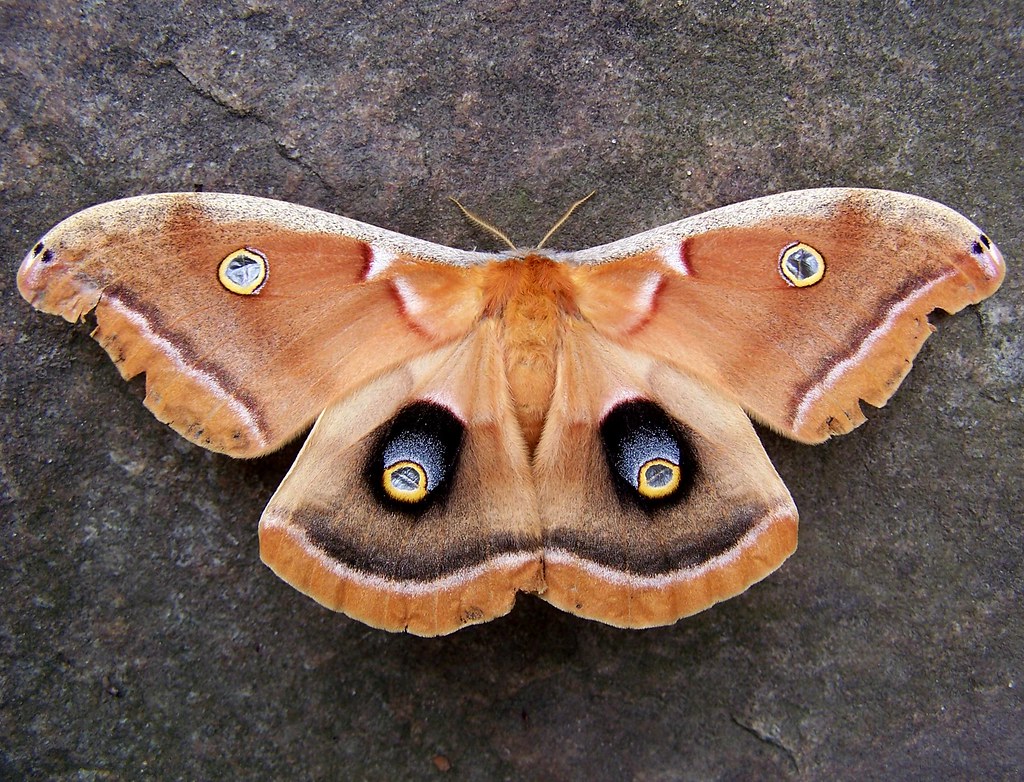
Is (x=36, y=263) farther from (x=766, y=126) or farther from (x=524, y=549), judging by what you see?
Answer: (x=766, y=126)

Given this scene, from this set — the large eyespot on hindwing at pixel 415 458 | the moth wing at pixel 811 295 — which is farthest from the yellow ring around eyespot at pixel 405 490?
the moth wing at pixel 811 295

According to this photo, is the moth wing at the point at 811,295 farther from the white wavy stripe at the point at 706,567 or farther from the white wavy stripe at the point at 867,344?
the white wavy stripe at the point at 706,567

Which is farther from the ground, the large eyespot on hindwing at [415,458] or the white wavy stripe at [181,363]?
the white wavy stripe at [181,363]

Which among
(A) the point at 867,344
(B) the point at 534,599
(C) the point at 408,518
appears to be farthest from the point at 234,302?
(A) the point at 867,344

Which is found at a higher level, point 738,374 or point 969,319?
point 738,374

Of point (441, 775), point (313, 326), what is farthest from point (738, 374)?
point (441, 775)

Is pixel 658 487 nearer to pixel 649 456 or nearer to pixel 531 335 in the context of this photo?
pixel 649 456
